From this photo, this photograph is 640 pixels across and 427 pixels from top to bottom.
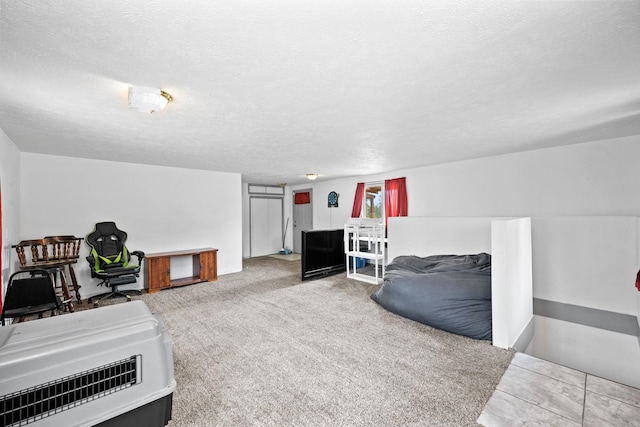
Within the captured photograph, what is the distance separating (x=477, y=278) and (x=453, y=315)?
0.55 m

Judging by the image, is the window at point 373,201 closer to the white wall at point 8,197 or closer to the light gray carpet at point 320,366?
the light gray carpet at point 320,366

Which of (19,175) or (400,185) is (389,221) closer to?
(400,185)

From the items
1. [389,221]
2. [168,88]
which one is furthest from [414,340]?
[168,88]

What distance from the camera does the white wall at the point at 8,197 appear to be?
9.79ft

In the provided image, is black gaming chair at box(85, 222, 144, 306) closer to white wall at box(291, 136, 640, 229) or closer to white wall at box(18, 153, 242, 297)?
white wall at box(18, 153, 242, 297)

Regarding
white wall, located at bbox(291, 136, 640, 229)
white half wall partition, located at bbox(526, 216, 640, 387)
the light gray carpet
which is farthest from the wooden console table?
white half wall partition, located at bbox(526, 216, 640, 387)

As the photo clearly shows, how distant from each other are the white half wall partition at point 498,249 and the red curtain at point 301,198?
4.03m

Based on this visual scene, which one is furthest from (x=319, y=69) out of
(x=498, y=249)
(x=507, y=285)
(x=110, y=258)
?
(x=110, y=258)

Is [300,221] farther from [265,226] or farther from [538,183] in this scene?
[538,183]

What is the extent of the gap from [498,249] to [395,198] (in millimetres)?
3551

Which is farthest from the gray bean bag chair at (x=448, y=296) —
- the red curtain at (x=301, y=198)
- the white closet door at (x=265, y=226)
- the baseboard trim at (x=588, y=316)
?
the white closet door at (x=265, y=226)

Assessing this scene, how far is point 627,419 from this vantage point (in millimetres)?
1788

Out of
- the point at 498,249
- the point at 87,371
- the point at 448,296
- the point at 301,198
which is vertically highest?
the point at 301,198

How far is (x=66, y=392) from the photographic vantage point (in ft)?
3.86
